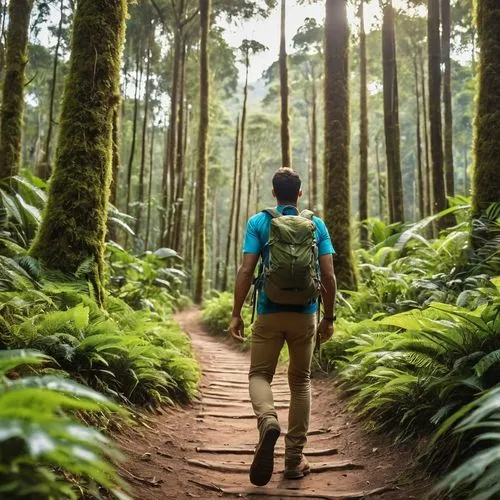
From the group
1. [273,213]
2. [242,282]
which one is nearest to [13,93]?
[273,213]

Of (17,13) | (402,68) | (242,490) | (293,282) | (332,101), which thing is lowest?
(242,490)

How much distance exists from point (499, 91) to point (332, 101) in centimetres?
341

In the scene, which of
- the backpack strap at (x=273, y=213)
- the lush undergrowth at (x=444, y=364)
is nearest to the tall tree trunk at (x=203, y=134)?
the lush undergrowth at (x=444, y=364)

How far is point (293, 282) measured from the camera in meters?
3.44

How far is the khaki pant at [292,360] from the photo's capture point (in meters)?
3.58

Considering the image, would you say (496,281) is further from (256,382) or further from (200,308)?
(200,308)

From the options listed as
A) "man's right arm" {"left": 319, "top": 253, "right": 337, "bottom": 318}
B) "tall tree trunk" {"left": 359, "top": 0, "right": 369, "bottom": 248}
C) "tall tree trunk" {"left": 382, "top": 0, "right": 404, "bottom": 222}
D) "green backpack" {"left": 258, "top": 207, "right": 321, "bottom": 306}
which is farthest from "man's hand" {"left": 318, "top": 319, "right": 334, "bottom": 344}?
"tall tree trunk" {"left": 382, "top": 0, "right": 404, "bottom": 222}

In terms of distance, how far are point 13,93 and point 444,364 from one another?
795cm

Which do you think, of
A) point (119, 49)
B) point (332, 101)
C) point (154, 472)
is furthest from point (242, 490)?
point (332, 101)

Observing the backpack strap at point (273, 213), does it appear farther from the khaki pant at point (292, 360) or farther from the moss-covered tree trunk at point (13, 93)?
the moss-covered tree trunk at point (13, 93)

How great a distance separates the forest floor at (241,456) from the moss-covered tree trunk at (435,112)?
5.86 m

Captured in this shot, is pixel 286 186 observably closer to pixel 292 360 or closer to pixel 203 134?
pixel 292 360

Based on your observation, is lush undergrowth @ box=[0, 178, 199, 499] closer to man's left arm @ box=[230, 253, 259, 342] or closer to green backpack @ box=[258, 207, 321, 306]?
man's left arm @ box=[230, 253, 259, 342]

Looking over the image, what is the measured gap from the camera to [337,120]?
29.8ft
